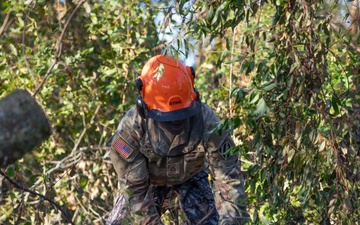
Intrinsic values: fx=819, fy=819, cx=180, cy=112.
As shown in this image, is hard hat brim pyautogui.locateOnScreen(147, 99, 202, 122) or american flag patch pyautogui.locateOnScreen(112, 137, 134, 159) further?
american flag patch pyautogui.locateOnScreen(112, 137, 134, 159)

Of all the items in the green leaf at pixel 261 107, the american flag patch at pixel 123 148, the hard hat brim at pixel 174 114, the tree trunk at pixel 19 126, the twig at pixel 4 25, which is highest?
the tree trunk at pixel 19 126

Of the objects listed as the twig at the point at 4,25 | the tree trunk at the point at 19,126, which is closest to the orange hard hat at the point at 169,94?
the tree trunk at the point at 19,126

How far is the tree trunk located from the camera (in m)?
3.02

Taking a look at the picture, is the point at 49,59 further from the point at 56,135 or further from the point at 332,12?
the point at 332,12

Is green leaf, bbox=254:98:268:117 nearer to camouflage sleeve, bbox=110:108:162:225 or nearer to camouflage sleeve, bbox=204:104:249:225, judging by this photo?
camouflage sleeve, bbox=204:104:249:225

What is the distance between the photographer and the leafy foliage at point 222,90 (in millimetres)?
4801

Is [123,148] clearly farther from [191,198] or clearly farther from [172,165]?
[191,198]

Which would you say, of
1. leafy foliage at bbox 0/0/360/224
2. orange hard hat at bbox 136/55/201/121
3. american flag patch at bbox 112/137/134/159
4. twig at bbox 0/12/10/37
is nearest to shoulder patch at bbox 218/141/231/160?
leafy foliage at bbox 0/0/360/224

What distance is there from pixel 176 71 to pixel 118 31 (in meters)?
3.34

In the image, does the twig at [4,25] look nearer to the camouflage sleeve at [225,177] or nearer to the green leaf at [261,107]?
the camouflage sleeve at [225,177]

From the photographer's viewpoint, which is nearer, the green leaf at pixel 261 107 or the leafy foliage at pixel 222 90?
the green leaf at pixel 261 107

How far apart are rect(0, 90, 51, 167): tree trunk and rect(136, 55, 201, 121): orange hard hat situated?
215 cm

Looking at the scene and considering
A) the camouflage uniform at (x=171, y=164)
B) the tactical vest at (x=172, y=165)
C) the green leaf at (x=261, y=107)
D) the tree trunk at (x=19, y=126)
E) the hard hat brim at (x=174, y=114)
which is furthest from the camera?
the tactical vest at (x=172, y=165)

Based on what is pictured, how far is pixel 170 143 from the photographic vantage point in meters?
5.36
